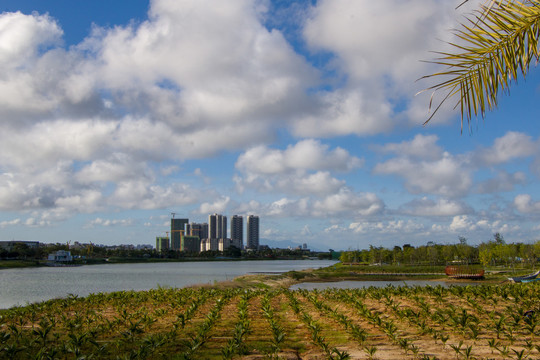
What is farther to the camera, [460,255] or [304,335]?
[460,255]

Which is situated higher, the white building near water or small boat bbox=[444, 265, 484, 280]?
small boat bbox=[444, 265, 484, 280]

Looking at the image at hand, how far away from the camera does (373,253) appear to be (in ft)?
363

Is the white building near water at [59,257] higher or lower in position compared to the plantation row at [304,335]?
lower

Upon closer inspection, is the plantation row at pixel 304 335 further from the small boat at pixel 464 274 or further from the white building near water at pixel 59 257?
the white building near water at pixel 59 257

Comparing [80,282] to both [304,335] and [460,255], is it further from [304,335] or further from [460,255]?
[460,255]

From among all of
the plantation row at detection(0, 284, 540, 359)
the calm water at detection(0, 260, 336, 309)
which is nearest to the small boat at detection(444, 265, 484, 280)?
the calm water at detection(0, 260, 336, 309)

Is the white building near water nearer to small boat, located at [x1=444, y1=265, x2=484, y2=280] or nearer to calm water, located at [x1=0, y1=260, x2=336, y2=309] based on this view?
calm water, located at [x1=0, y1=260, x2=336, y2=309]

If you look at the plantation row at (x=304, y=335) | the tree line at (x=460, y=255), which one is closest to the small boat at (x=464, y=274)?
the tree line at (x=460, y=255)

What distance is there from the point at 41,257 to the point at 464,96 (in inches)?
6510

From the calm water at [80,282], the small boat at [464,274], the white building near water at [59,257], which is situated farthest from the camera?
the white building near water at [59,257]

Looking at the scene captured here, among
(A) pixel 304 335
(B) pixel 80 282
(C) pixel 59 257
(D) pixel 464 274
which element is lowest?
(C) pixel 59 257

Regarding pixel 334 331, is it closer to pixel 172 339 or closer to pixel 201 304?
pixel 172 339

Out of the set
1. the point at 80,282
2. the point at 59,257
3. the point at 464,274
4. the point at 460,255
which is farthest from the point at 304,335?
the point at 59,257

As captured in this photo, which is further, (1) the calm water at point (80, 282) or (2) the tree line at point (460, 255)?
(2) the tree line at point (460, 255)
